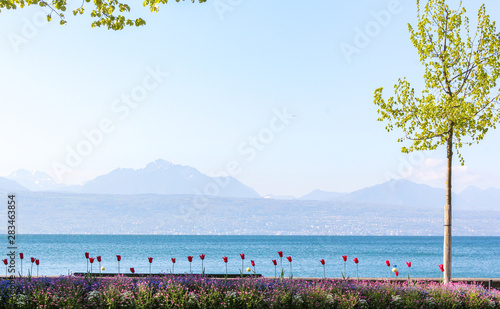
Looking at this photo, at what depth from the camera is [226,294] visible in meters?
11.0

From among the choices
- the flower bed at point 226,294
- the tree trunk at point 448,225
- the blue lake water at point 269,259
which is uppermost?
→ the tree trunk at point 448,225

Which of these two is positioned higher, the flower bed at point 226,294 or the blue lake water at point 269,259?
the flower bed at point 226,294

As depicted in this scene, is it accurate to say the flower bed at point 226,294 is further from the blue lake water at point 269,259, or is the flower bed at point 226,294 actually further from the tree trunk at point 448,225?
the blue lake water at point 269,259

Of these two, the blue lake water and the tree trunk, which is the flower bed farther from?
the blue lake water

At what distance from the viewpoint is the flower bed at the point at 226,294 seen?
430 inches

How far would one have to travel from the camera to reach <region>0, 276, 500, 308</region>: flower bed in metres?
10.9

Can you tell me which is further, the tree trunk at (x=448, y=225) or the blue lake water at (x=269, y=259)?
the blue lake water at (x=269, y=259)

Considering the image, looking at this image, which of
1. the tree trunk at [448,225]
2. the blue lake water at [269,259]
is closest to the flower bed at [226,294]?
the tree trunk at [448,225]

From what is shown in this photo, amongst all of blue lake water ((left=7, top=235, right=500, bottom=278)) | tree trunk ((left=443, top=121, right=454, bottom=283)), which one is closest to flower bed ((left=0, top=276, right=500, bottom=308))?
tree trunk ((left=443, top=121, right=454, bottom=283))

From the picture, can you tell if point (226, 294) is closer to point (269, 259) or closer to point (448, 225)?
point (448, 225)

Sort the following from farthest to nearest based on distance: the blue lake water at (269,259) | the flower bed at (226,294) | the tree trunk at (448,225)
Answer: the blue lake water at (269,259)
the tree trunk at (448,225)
the flower bed at (226,294)

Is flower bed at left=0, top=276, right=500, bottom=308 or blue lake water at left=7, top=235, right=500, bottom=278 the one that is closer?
flower bed at left=0, top=276, right=500, bottom=308

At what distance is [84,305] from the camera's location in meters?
11.0

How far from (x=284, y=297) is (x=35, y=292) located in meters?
4.70
